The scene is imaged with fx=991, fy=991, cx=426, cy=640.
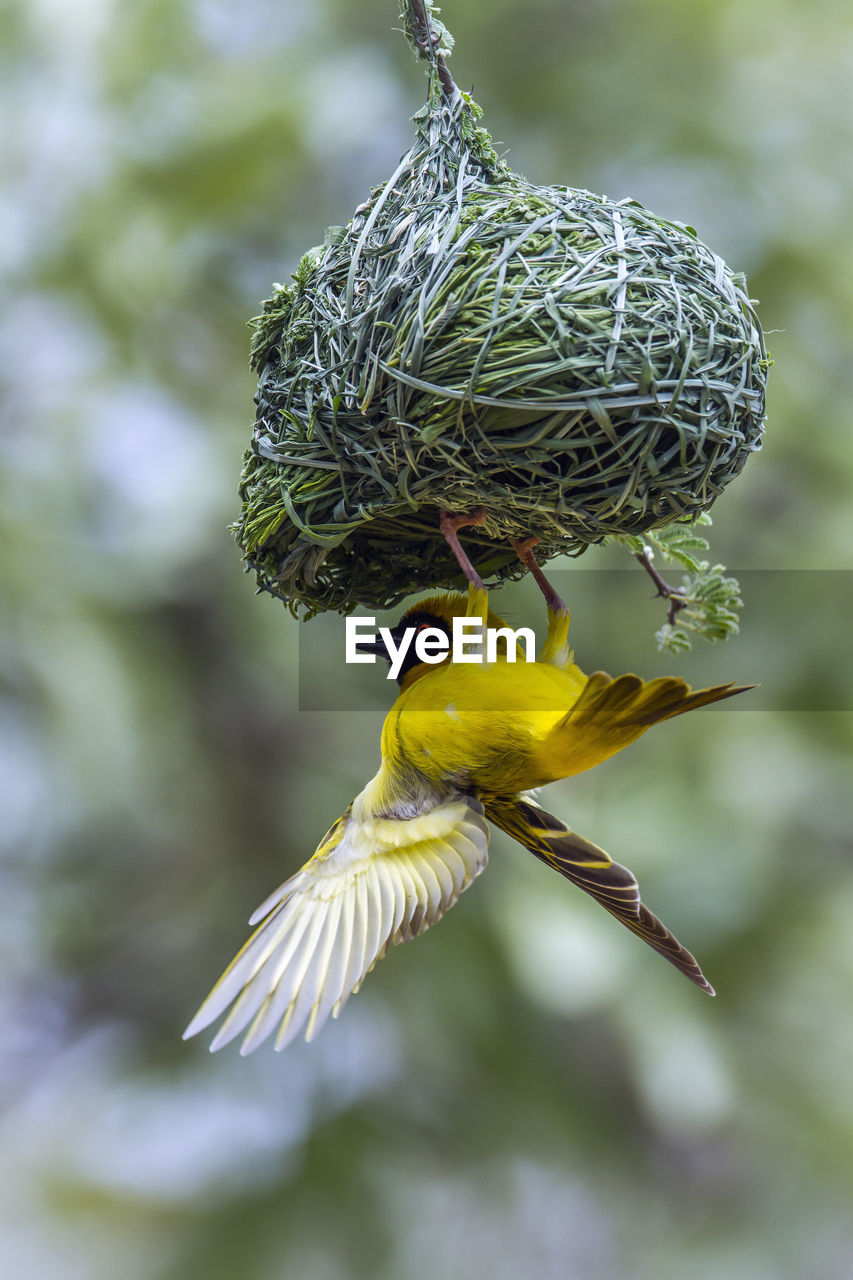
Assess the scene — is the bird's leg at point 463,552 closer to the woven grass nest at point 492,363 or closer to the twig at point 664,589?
the woven grass nest at point 492,363

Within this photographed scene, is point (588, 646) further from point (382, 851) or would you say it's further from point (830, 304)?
point (382, 851)

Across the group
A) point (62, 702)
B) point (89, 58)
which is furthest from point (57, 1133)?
point (89, 58)

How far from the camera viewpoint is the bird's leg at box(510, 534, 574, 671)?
1.36 m

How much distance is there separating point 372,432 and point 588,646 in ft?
5.43

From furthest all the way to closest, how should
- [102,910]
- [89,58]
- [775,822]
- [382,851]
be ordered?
[102,910], [775,822], [89,58], [382,851]

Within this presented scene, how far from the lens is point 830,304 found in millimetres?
2729

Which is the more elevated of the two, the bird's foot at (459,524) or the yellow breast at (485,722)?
the bird's foot at (459,524)

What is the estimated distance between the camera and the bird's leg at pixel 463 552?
1.24 metres

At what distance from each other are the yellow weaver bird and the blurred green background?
129 cm

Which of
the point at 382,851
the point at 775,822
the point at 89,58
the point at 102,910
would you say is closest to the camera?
the point at 382,851

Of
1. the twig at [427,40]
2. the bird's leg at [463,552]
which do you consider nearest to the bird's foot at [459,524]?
the bird's leg at [463,552]

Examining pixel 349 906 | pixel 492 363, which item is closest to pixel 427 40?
pixel 492 363

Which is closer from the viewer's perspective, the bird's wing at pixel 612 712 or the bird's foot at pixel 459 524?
the bird's wing at pixel 612 712

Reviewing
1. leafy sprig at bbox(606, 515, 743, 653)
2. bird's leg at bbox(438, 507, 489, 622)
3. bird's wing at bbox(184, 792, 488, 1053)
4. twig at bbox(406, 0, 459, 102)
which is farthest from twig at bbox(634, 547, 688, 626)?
twig at bbox(406, 0, 459, 102)
